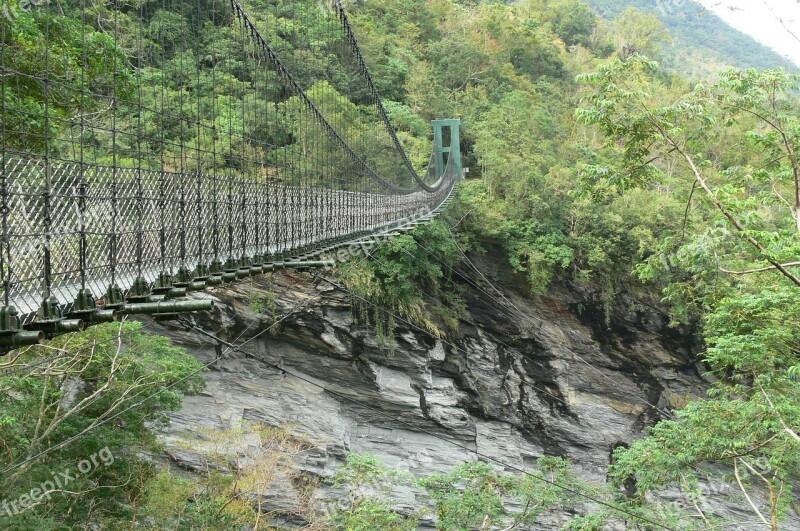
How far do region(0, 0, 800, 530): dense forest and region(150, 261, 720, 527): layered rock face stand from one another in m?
0.54

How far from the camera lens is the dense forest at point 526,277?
5926 mm

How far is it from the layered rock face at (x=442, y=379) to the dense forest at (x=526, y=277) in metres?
0.54

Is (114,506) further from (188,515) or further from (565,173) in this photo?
(565,173)

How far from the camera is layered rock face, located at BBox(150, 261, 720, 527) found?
10.9m

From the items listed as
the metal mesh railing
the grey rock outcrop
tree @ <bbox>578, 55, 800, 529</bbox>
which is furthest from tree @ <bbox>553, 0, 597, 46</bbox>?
the metal mesh railing

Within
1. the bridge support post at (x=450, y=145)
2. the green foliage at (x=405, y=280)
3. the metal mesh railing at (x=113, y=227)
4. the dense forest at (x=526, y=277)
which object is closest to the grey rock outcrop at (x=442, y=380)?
the green foliage at (x=405, y=280)

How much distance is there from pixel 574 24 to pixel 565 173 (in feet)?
54.0

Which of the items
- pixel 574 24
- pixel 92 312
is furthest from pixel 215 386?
pixel 574 24

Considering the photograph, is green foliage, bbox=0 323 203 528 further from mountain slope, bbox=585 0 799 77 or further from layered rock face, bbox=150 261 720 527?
mountain slope, bbox=585 0 799 77

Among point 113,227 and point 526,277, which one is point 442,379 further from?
point 113,227

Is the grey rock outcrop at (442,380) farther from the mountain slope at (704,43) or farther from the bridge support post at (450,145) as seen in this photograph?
the mountain slope at (704,43)

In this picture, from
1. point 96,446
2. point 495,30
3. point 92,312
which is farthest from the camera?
point 495,30

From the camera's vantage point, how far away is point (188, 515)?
8023 millimetres

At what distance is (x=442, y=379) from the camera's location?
44.2 ft
